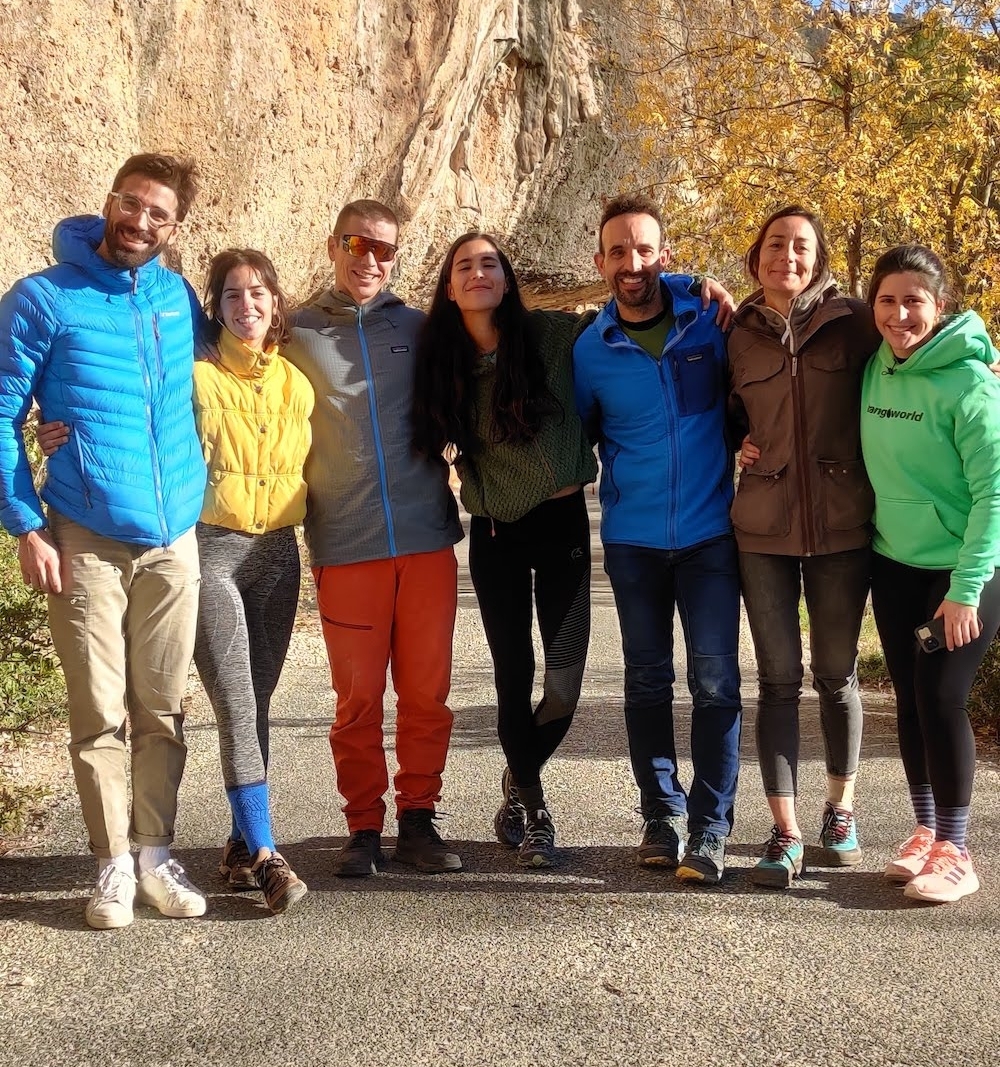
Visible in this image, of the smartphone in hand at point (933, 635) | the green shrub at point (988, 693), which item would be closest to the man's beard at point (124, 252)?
the smartphone in hand at point (933, 635)

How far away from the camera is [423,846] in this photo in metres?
4.09

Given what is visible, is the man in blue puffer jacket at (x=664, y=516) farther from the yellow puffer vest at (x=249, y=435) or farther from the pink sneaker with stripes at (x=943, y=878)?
the yellow puffer vest at (x=249, y=435)

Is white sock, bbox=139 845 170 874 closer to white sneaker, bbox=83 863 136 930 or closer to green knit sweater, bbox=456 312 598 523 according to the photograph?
white sneaker, bbox=83 863 136 930

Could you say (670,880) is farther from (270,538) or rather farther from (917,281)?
(917,281)

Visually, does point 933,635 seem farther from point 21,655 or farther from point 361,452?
point 21,655

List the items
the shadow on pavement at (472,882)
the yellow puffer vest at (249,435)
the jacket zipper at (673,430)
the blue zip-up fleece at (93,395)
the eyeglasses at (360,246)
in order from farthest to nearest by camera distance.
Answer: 1. the eyeglasses at (360,246)
2. the jacket zipper at (673,430)
3. the yellow puffer vest at (249,435)
4. the shadow on pavement at (472,882)
5. the blue zip-up fleece at (93,395)

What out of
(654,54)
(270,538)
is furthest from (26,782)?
(654,54)

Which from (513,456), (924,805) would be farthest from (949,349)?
(924,805)

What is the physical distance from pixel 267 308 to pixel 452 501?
90cm

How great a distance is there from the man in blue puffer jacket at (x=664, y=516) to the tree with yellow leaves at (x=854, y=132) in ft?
24.0

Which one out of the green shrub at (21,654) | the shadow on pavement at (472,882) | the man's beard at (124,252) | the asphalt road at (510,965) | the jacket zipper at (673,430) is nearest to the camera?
the asphalt road at (510,965)

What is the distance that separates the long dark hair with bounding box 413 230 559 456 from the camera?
13.1 feet

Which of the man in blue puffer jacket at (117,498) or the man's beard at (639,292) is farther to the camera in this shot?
the man's beard at (639,292)

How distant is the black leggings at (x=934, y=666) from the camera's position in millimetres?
3732
